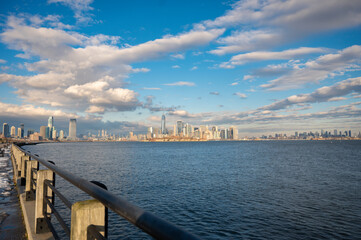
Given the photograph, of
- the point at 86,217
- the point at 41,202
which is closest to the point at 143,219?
the point at 86,217

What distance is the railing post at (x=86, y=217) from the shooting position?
228 cm

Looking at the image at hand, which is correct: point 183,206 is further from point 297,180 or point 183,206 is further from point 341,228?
point 297,180

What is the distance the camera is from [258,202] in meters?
22.4

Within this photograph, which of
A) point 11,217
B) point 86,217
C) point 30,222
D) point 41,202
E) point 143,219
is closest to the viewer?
point 143,219

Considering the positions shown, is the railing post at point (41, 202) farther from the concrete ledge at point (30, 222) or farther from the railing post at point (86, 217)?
the railing post at point (86, 217)

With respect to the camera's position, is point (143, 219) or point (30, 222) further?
point (30, 222)

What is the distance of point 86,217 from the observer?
230 cm

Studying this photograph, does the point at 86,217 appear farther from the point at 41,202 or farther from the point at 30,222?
the point at 30,222

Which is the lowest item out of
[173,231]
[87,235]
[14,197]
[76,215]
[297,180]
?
[297,180]

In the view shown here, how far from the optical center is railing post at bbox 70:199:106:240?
228 centimetres

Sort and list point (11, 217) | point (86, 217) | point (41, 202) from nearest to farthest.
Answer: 1. point (86, 217)
2. point (41, 202)
3. point (11, 217)


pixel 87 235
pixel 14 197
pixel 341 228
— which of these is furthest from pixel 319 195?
pixel 87 235

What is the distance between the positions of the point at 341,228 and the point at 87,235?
1943 cm

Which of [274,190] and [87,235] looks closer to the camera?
[87,235]
